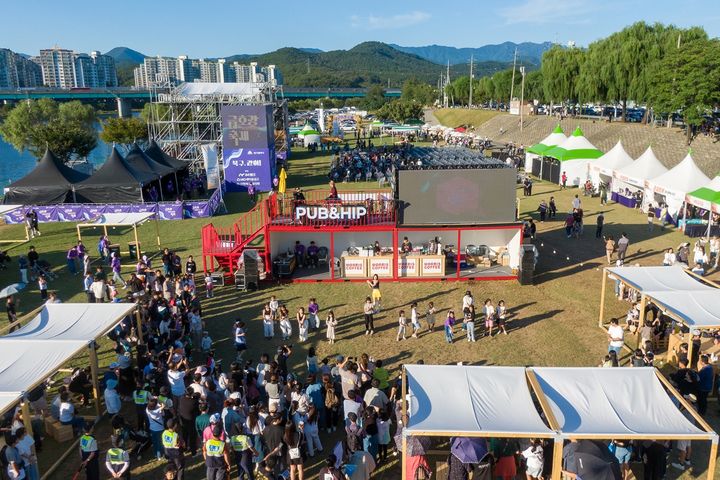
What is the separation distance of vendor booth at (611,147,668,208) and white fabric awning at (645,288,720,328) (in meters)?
18.0

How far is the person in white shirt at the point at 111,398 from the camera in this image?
10188mm

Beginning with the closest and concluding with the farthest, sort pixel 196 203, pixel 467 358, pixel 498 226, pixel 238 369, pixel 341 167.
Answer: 1. pixel 238 369
2. pixel 467 358
3. pixel 498 226
4. pixel 196 203
5. pixel 341 167

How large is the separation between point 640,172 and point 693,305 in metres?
19.7

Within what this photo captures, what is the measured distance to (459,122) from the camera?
10394 cm

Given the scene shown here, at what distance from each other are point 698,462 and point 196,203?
26737 mm

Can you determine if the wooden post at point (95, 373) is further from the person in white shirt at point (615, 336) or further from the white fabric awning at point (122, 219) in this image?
the person in white shirt at point (615, 336)

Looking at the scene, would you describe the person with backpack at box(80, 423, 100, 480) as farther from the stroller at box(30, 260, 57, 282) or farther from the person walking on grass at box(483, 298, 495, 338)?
the stroller at box(30, 260, 57, 282)

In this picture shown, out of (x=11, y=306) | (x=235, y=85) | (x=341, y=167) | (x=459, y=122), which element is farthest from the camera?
(x=459, y=122)

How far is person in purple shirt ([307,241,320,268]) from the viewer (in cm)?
2088

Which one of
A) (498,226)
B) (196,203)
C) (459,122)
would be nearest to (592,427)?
(498,226)

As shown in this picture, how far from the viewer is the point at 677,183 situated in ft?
84.2

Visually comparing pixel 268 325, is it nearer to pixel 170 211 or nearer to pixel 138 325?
pixel 138 325

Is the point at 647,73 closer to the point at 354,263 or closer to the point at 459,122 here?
the point at 354,263

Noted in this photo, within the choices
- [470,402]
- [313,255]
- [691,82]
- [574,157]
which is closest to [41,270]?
[313,255]
